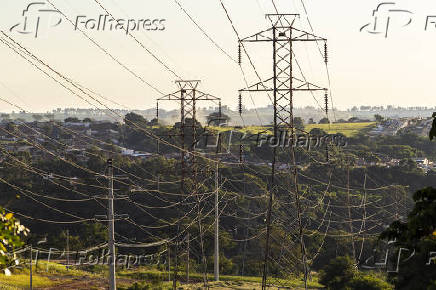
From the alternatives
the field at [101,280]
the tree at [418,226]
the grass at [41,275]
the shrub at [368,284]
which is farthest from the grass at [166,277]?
the tree at [418,226]

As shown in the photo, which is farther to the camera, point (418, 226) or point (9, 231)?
point (418, 226)

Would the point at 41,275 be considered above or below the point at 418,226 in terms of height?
below

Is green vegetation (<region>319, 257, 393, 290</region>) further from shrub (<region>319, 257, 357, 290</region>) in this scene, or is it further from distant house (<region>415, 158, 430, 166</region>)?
distant house (<region>415, 158, 430, 166</region>)

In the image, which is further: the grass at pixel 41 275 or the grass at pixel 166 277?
the grass at pixel 166 277

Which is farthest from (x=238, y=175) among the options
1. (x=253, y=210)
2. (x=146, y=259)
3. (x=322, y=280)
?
(x=322, y=280)

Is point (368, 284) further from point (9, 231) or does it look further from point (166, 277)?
point (9, 231)

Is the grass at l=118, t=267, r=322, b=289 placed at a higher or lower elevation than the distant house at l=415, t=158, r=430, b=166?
lower

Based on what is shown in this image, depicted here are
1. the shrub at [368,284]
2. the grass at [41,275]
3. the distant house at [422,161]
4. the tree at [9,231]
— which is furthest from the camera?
the distant house at [422,161]

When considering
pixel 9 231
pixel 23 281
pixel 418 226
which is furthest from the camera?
pixel 23 281

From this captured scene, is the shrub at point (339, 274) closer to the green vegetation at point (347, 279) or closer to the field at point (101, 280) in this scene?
the green vegetation at point (347, 279)

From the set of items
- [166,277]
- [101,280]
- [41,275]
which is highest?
[41,275]

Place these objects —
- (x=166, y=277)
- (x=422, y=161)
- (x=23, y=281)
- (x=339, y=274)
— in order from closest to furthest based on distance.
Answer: (x=339, y=274) < (x=23, y=281) < (x=166, y=277) < (x=422, y=161)

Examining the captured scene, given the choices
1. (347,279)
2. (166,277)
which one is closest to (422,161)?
(166,277)

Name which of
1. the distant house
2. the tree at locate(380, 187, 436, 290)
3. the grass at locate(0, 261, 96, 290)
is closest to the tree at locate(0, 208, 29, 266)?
the tree at locate(380, 187, 436, 290)
